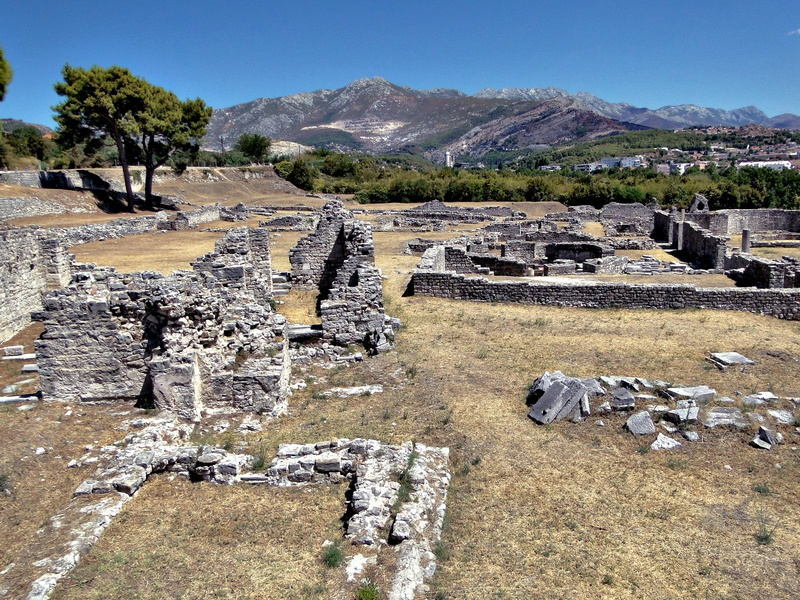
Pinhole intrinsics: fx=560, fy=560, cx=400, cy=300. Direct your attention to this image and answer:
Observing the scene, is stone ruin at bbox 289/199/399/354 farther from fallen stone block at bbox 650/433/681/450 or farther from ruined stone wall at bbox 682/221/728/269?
ruined stone wall at bbox 682/221/728/269

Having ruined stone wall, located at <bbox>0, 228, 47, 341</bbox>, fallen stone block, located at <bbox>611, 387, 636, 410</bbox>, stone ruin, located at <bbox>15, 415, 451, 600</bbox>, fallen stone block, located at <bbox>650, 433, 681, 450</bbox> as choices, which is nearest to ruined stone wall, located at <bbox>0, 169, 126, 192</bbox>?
ruined stone wall, located at <bbox>0, 228, 47, 341</bbox>

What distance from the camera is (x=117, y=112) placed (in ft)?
151

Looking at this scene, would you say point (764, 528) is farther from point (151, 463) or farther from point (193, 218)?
point (193, 218)

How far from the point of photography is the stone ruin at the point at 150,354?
9.47 metres

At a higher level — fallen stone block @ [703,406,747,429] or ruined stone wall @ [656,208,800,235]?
ruined stone wall @ [656,208,800,235]

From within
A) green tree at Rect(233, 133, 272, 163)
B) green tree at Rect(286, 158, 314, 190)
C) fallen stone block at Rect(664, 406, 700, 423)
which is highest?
green tree at Rect(233, 133, 272, 163)

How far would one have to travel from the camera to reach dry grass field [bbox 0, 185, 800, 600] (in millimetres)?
5945

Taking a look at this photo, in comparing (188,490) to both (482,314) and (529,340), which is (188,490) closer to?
(529,340)

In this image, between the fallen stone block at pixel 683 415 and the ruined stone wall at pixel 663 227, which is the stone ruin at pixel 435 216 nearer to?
the ruined stone wall at pixel 663 227

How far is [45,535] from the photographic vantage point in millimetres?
6406

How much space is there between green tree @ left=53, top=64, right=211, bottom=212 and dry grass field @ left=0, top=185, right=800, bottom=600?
140ft

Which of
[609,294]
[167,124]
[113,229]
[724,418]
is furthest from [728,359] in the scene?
[167,124]

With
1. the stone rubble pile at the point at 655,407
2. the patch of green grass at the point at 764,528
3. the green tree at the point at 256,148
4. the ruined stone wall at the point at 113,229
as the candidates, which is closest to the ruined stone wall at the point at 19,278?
the stone rubble pile at the point at 655,407

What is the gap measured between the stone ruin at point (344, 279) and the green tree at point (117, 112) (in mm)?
33981
